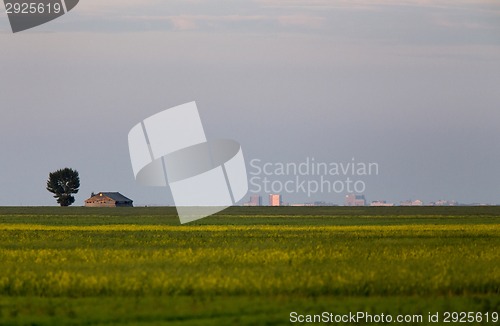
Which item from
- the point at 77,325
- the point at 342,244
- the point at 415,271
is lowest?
the point at 77,325

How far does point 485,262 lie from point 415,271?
6.38m

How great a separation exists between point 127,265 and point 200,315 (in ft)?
41.4

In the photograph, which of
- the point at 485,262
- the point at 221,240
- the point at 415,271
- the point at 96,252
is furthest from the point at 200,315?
the point at 221,240

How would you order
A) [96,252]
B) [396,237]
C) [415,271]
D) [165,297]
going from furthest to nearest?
[396,237], [96,252], [415,271], [165,297]

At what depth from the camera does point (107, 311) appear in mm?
25891

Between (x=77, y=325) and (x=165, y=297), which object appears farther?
(x=165, y=297)

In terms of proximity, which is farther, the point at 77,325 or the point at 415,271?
the point at 415,271

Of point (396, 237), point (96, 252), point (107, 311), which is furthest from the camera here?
point (396, 237)

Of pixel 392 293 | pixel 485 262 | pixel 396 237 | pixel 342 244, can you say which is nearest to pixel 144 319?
pixel 392 293

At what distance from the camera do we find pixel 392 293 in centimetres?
2988

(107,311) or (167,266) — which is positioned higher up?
(167,266)

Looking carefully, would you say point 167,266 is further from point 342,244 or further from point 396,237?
point 396,237

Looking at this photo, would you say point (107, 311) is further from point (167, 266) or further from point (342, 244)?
point (342, 244)

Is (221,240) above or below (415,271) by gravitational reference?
above
